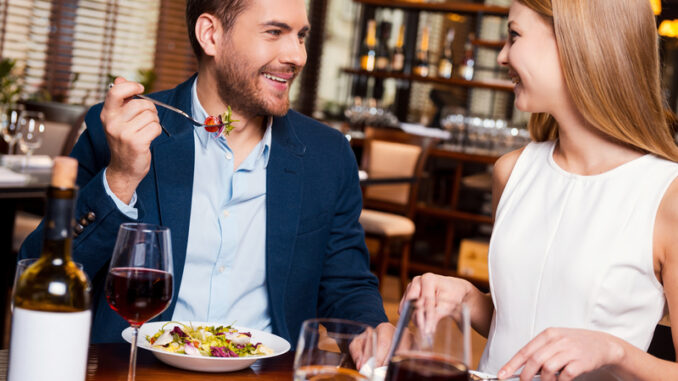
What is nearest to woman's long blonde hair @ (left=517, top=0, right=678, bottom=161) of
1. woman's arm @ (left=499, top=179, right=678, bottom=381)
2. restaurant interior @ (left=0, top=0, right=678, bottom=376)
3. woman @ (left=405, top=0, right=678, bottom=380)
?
woman @ (left=405, top=0, right=678, bottom=380)

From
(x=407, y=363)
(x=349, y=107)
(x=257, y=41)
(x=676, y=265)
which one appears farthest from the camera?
(x=349, y=107)

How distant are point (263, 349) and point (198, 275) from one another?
484mm

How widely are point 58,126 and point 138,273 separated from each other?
3.29 meters

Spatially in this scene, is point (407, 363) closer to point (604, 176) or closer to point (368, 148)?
point (604, 176)

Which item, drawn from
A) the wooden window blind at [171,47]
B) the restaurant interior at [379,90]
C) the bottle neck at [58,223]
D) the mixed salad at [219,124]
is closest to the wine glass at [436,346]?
the bottle neck at [58,223]

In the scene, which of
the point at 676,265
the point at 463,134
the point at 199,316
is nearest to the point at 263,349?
the point at 199,316

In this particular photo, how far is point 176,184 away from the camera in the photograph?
5.22 ft

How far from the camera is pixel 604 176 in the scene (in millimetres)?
1412

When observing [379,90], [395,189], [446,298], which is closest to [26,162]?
[446,298]

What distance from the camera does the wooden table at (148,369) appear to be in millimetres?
1056

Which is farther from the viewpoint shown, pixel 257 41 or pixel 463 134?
pixel 463 134

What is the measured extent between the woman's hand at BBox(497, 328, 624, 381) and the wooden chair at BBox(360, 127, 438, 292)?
12.8ft

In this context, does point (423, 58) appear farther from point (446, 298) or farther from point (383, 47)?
point (446, 298)

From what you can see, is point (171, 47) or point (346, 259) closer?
point (346, 259)
